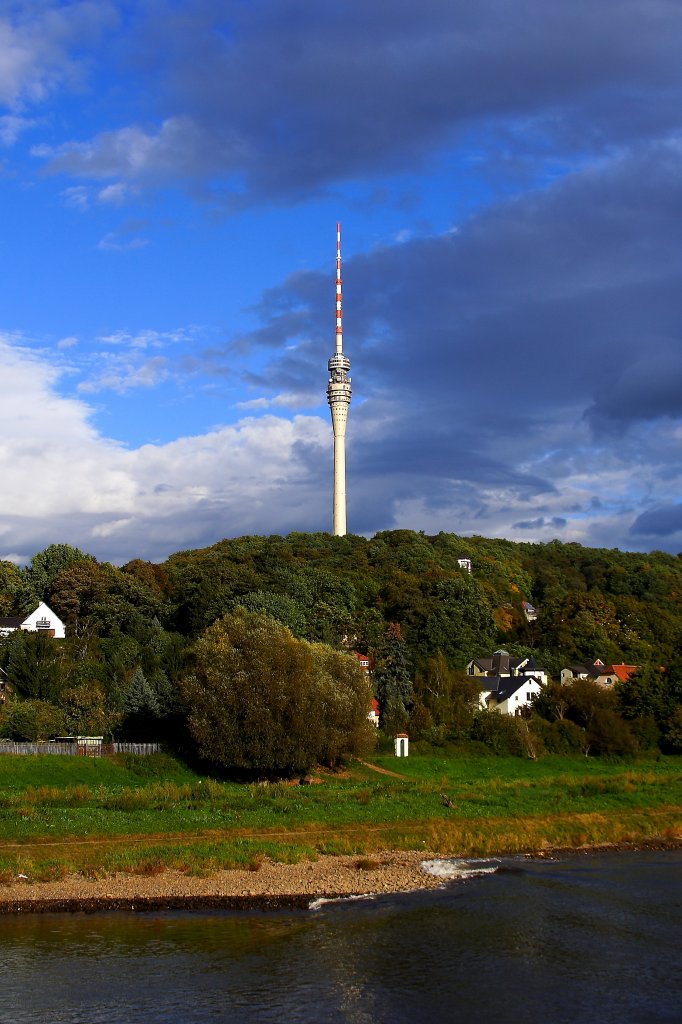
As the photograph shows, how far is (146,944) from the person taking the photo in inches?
1208

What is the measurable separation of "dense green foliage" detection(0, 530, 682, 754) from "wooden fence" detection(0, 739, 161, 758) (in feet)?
10.4

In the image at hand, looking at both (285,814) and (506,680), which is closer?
(285,814)

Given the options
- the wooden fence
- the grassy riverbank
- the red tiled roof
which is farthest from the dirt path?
the red tiled roof

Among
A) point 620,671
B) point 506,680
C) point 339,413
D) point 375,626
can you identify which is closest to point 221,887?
point 506,680

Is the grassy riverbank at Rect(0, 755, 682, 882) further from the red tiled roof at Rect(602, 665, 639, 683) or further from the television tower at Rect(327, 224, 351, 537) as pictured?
the television tower at Rect(327, 224, 351, 537)

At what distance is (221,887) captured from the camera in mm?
36781

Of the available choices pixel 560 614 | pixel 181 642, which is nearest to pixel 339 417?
pixel 560 614

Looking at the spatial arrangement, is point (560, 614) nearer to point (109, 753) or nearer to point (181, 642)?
point (181, 642)

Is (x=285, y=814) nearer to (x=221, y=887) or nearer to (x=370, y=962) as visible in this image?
(x=221, y=887)

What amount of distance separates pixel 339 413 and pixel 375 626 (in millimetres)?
63800

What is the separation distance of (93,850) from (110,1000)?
1509 centimetres

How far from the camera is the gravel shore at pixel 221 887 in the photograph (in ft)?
115

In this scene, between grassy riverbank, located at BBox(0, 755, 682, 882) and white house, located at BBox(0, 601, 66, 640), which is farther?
white house, located at BBox(0, 601, 66, 640)

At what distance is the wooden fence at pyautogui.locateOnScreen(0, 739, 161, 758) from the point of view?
206ft
